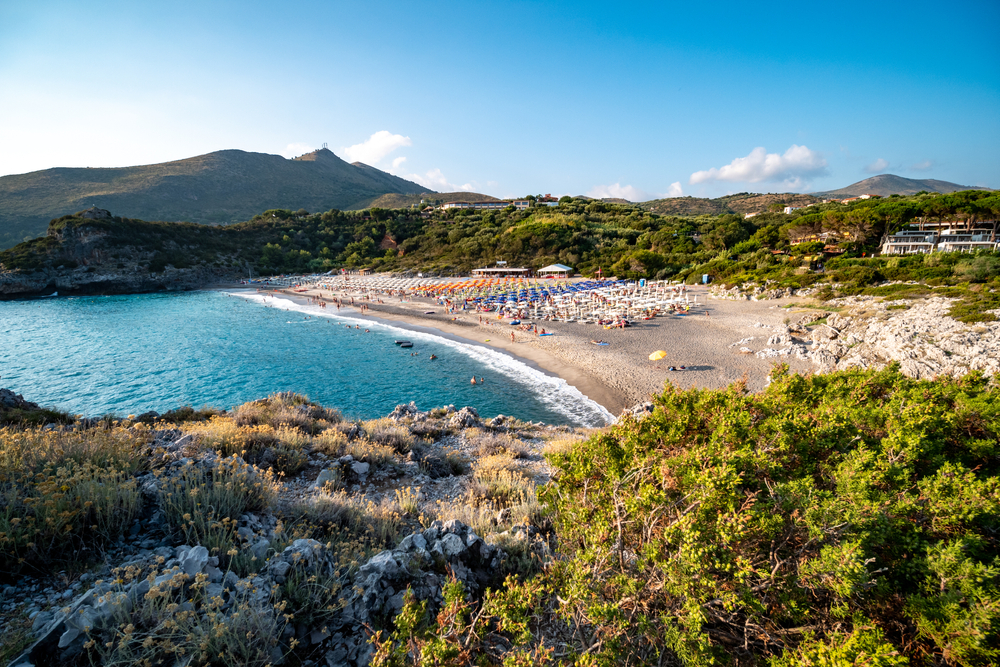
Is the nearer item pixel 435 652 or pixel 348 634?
pixel 435 652

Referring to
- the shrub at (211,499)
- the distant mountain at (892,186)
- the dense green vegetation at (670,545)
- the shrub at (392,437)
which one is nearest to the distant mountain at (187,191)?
the shrub at (392,437)

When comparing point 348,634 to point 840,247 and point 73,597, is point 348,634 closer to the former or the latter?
point 73,597

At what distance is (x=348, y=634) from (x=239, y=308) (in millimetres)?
45500

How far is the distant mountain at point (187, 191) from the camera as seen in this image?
8675cm

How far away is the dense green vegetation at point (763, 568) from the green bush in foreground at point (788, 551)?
0.5 inches

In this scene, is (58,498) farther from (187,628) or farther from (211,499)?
(187,628)

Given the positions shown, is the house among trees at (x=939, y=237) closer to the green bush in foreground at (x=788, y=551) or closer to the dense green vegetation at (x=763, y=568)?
the green bush in foreground at (x=788, y=551)

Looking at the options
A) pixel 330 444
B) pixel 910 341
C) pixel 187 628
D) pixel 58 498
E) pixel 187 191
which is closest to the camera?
pixel 187 628

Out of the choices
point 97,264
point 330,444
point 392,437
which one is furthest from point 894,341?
point 97,264

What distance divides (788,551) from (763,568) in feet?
0.71

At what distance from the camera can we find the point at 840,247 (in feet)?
121

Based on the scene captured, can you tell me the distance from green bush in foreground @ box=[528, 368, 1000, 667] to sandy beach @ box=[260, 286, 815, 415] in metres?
8.71

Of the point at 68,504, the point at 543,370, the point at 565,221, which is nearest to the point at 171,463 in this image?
the point at 68,504

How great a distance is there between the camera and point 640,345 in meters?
21.7
